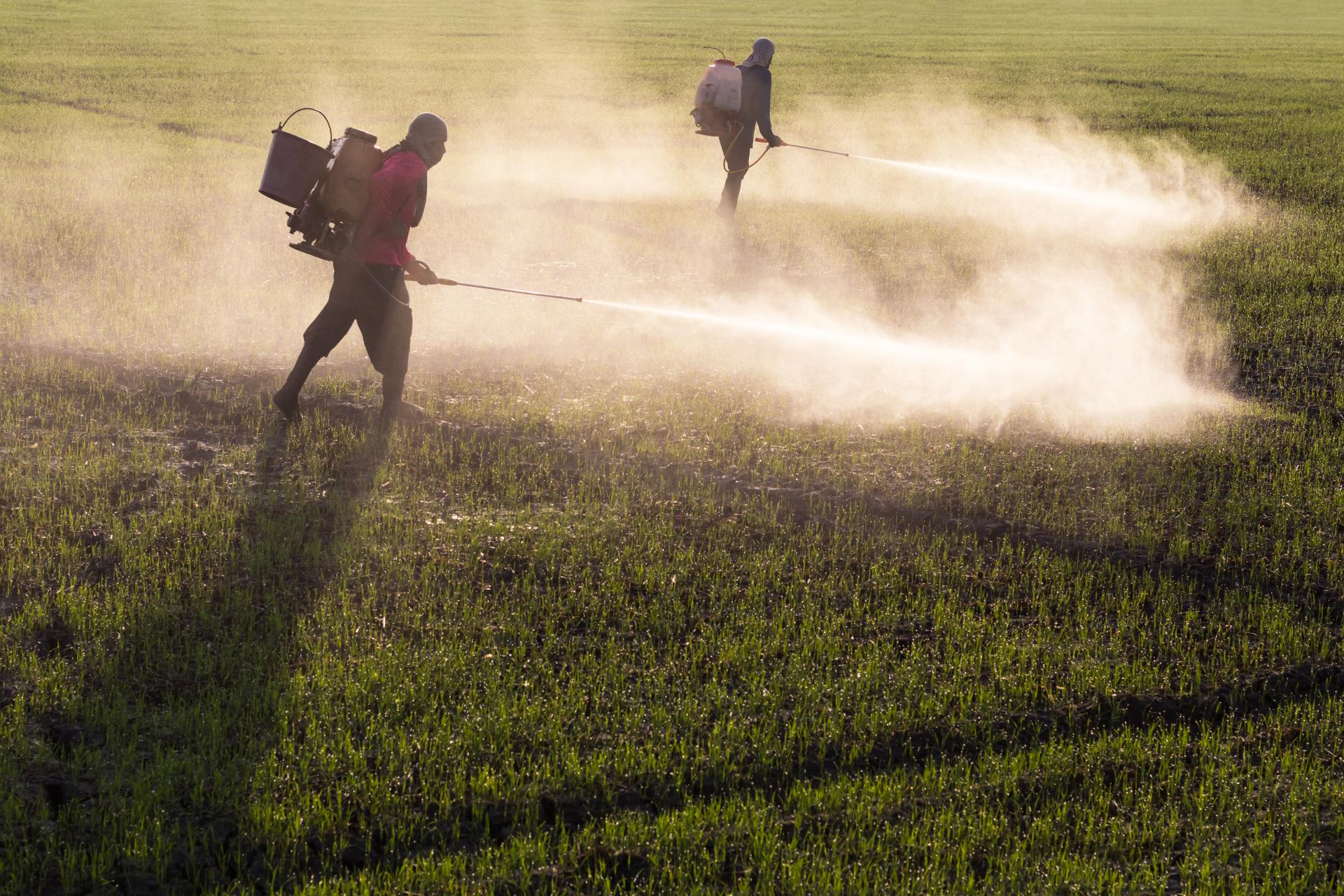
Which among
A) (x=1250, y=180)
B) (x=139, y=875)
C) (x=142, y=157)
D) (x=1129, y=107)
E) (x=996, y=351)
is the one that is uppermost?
(x=1129, y=107)

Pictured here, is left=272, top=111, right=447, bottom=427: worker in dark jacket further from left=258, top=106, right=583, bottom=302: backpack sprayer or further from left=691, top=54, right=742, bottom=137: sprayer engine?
left=691, top=54, right=742, bottom=137: sprayer engine

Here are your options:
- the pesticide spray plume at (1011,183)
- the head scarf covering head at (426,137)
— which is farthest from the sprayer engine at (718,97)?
the head scarf covering head at (426,137)

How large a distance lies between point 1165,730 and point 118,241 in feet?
43.4

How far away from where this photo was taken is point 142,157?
828 inches

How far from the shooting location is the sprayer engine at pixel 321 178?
8500 mm

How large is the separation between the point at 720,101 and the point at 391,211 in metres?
7.39

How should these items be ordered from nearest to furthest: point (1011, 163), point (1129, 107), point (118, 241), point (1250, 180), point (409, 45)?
point (118, 241) < point (1250, 180) < point (1011, 163) < point (1129, 107) < point (409, 45)

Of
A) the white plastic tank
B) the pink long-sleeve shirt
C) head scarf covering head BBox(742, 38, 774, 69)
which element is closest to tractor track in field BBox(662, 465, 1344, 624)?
the pink long-sleeve shirt

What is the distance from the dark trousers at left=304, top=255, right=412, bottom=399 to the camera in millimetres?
9000

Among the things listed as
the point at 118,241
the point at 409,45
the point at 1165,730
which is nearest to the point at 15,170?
the point at 118,241

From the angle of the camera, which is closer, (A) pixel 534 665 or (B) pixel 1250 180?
(A) pixel 534 665

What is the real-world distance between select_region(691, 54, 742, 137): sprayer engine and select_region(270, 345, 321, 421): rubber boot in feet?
23.7

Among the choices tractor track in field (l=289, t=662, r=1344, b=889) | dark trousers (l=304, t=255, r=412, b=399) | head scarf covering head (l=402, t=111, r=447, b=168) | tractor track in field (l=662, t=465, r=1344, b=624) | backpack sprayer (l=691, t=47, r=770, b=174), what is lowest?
tractor track in field (l=289, t=662, r=1344, b=889)

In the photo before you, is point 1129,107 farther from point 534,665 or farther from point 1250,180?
point 534,665
